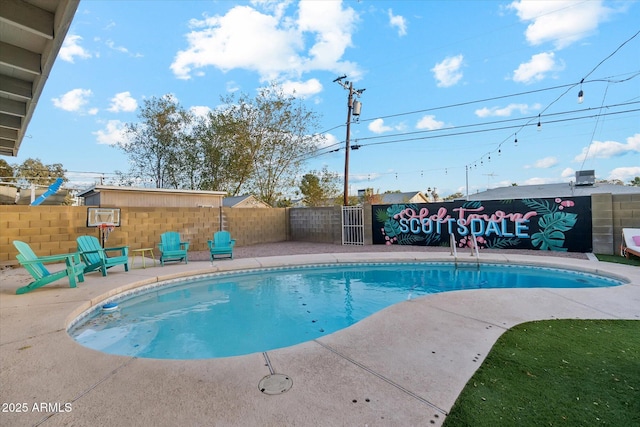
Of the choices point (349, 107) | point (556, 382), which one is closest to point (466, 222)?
point (349, 107)

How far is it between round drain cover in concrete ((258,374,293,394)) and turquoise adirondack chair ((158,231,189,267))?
19.4ft

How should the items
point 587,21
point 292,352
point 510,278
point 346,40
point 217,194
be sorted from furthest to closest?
point 217,194 < point 346,40 < point 587,21 < point 510,278 < point 292,352

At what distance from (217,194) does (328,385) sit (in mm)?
12688

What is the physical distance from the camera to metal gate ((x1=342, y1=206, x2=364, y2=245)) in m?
11.9

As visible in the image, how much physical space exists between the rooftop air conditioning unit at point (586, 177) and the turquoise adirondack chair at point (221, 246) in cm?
2087

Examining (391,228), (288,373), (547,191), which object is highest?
(547,191)

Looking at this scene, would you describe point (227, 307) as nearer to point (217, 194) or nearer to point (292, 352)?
point (292, 352)

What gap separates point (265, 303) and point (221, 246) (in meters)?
3.64

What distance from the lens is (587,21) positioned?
8477mm

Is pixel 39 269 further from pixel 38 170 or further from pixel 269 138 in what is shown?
pixel 38 170

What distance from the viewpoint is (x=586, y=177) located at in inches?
722

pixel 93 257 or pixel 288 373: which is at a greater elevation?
pixel 93 257

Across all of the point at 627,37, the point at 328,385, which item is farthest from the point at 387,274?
the point at 627,37

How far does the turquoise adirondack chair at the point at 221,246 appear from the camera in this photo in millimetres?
8164
